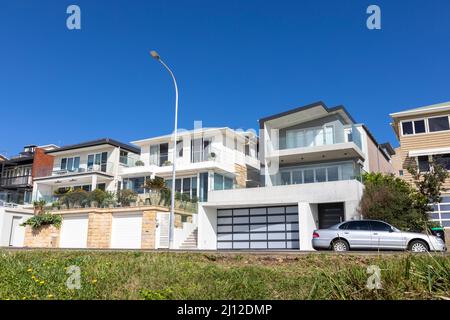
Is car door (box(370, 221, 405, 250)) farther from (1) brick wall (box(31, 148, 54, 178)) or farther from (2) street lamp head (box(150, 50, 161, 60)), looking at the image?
(1) brick wall (box(31, 148, 54, 178))

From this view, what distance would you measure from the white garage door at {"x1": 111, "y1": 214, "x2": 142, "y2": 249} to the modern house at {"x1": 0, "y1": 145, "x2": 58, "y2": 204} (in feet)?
63.2

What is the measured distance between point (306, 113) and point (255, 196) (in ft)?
26.7

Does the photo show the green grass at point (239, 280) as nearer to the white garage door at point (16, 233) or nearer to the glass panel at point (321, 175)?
the glass panel at point (321, 175)

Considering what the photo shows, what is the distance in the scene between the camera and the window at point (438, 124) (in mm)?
27522

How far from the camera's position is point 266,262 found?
930cm

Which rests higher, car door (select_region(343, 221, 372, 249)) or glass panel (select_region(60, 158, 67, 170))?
glass panel (select_region(60, 158, 67, 170))

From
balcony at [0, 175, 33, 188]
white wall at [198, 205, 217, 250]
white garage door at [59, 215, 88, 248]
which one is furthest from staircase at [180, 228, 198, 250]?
balcony at [0, 175, 33, 188]

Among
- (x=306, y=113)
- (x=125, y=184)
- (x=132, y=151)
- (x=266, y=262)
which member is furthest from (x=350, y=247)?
(x=132, y=151)

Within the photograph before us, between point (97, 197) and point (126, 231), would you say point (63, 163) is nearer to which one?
point (97, 197)

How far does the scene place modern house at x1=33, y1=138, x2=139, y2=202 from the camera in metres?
39.4

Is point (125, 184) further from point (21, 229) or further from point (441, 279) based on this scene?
point (441, 279)

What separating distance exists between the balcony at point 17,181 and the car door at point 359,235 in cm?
→ 4232

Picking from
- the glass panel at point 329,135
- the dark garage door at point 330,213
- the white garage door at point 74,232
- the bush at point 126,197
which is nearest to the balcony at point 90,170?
the white garage door at point 74,232

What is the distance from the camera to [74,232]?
102ft
